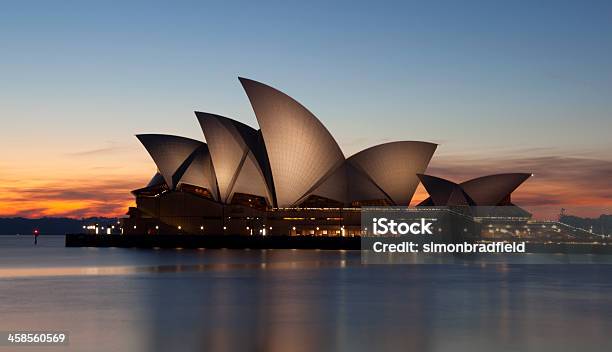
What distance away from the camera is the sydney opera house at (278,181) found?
73938mm

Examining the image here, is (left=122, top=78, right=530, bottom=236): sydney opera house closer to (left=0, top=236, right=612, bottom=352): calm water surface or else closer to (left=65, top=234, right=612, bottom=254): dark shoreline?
(left=65, top=234, right=612, bottom=254): dark shoreline

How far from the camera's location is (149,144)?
265ft

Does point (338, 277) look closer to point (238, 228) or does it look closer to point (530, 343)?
point (530, 343)

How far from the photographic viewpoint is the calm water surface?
52.4 ft

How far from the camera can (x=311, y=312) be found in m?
21.4

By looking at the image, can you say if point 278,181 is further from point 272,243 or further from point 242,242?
point 242,242

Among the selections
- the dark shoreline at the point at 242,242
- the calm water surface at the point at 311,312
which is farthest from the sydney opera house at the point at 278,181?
the calm water surface at the point at 311,312

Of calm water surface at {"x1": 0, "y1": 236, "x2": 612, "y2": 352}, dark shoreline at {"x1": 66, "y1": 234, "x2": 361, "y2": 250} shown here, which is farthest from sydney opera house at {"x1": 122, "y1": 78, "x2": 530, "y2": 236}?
calm water surface at {"x1": 0, "y1": 236, "x2": 612, "y2": 352}

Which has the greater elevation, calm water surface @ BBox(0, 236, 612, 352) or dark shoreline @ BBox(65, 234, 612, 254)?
dark shoreline @ BBox(65, 234, 612, 254)

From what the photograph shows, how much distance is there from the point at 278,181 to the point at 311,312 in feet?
186

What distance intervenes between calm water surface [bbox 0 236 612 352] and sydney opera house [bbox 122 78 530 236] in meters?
38.1

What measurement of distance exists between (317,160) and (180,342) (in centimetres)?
6076

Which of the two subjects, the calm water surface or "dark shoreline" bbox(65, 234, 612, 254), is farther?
"dark shoreline" bbox(65, 234, 612, 254)

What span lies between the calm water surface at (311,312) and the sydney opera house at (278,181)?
38.1 meters
